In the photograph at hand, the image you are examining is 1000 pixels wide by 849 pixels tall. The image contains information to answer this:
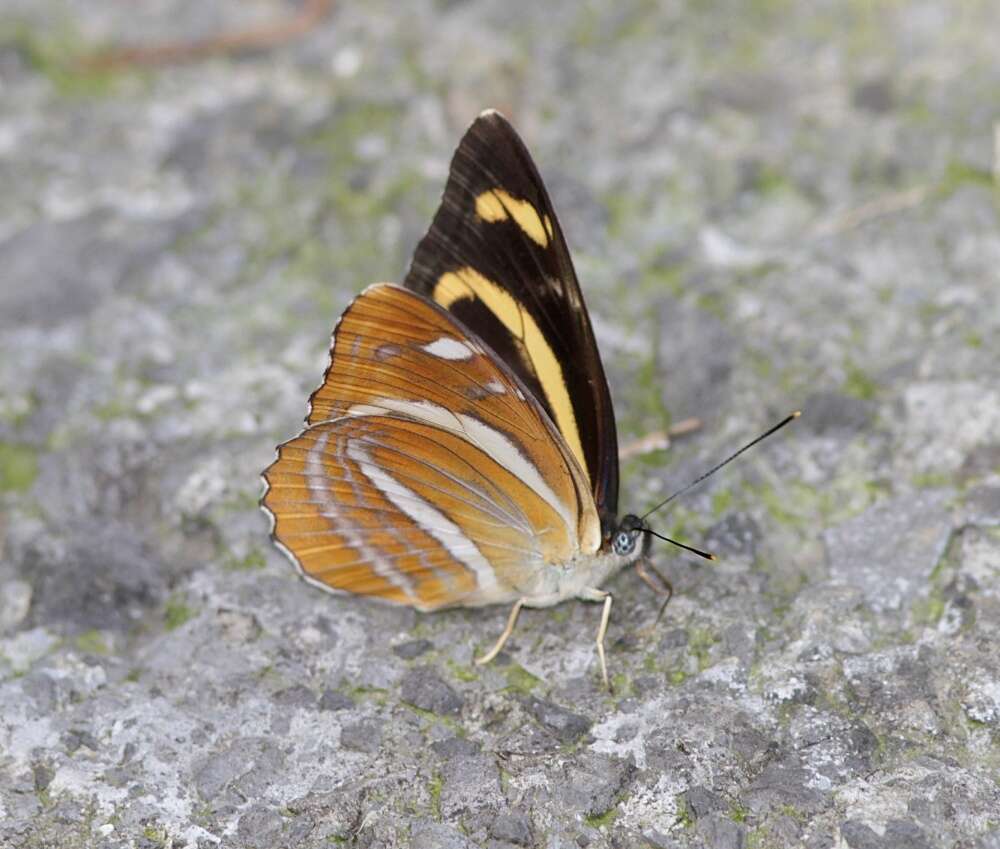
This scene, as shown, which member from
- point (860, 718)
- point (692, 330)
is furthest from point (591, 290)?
point (860, 718)

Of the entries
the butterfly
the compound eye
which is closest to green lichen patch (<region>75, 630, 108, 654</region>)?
the butterfly

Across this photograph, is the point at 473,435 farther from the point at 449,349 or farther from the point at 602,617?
the point at 602,617

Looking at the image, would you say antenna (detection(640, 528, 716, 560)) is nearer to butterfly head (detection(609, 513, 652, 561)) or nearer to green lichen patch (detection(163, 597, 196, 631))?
butterfly head (detection(609, 513, 652, 561))

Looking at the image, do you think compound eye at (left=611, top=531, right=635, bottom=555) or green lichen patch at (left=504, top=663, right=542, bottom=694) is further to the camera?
compound eye at (left=611, top=531, right=635, bottom=555)


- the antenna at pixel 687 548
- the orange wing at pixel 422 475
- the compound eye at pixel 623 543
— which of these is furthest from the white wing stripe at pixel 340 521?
the antenna at pixel 687 548

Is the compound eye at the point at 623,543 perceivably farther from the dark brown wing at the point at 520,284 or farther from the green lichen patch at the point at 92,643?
the green lichen patch at the point at 92,643

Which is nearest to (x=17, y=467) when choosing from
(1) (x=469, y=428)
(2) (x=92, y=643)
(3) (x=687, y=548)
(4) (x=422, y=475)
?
(2) (x=92, y=643)

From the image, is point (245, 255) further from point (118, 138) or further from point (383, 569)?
point (383, 569)
